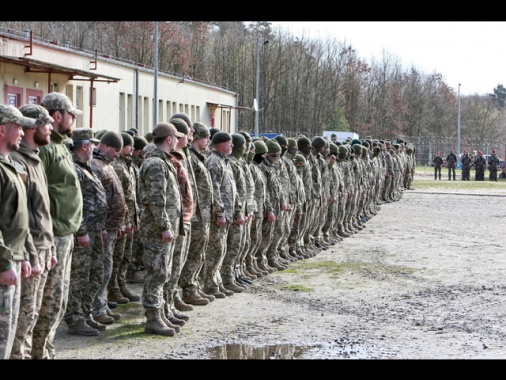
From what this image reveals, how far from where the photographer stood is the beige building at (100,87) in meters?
27.5

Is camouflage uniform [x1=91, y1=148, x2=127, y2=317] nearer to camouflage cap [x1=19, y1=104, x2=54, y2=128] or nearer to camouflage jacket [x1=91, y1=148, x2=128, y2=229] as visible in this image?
camouflage jacket [x1=91, y1=148, x2=128, y2=229]

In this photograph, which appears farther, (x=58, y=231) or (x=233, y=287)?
(x=233, y=287)

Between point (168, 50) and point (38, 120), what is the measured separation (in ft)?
208

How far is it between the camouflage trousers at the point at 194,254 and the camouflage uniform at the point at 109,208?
929 mm

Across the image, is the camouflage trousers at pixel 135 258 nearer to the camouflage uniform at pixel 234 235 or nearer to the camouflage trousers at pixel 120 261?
the camouflage trousers at pixel 120 261

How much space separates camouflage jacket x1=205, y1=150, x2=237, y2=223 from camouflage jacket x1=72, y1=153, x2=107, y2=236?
7.06 feet

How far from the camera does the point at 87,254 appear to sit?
8492 millimetres

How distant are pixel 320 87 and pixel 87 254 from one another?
75.4 meters

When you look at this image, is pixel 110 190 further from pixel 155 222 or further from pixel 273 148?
pixel 273 148

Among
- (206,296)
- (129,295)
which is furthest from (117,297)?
(206,296)

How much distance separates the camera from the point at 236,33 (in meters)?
83.4

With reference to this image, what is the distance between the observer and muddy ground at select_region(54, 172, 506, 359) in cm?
798

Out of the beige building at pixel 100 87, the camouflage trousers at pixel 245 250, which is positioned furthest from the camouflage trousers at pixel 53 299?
the beige building at pixel 100 87
